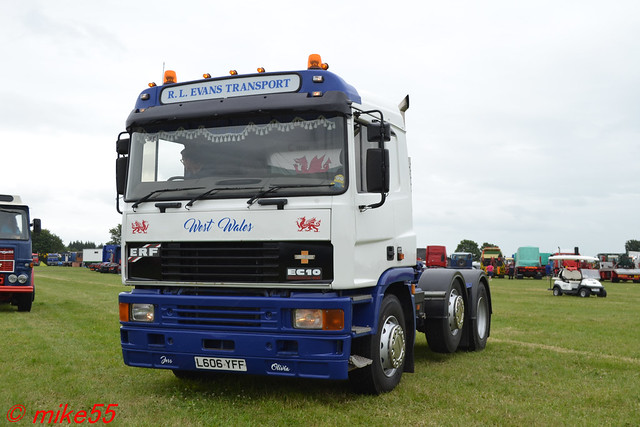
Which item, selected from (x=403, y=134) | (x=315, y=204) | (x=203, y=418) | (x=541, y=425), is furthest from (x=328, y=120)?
(x=541, y=425)

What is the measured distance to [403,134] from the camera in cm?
805

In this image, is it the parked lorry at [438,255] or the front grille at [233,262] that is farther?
the parked lorry at [438,255]

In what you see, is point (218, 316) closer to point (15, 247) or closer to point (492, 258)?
point (15, 247)

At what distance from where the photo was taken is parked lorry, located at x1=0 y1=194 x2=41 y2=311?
1577 cm

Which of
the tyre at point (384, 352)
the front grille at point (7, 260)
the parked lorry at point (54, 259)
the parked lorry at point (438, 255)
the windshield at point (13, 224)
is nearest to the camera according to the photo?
the tyre at point (384, 352)

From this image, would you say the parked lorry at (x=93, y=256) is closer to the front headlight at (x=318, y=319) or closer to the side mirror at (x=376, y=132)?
the front headlight at (x=318, y=319)

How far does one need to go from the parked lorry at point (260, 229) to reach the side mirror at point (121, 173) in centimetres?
2

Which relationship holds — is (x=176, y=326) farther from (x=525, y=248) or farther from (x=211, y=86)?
(x=525, y=248)

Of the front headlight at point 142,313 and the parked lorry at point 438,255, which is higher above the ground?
the parked lorry at point 438,255

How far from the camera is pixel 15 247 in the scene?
52.1ft

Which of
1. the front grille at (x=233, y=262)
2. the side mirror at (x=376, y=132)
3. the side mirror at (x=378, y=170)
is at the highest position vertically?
the side mirror at (x=376, y=132)

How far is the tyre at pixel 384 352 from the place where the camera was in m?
6.51

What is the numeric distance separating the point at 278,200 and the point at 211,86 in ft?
4.94

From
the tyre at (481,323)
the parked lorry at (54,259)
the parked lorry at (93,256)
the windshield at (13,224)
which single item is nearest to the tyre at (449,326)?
the tyre at (481,323)
